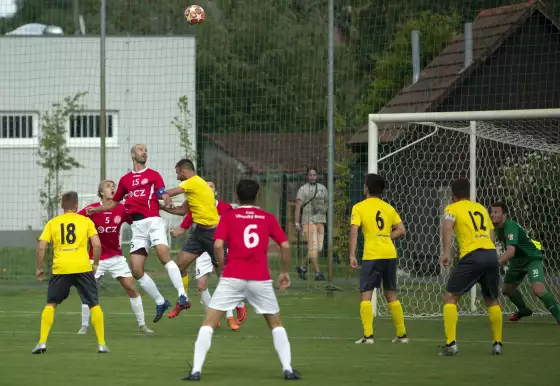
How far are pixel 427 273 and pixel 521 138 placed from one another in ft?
8.67

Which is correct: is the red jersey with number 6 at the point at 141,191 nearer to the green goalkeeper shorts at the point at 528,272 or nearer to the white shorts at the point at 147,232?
the white shorts at the point at 147,232

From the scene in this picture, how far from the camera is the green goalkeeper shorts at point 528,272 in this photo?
14.7 m

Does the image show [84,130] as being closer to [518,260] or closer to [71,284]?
[518,260]

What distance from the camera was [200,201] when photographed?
14.7m

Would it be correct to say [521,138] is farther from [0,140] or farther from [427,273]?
[0,140]

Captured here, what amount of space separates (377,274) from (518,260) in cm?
307

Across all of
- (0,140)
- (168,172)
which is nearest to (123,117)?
(168,172)

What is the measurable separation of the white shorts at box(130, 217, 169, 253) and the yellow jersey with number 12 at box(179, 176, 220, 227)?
475 mm

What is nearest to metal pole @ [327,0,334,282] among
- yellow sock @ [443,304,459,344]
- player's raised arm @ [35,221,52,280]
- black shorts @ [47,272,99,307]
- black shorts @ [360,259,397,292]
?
black shorts @ [360,259,397,292]

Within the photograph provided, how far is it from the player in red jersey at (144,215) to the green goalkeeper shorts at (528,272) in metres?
4.22

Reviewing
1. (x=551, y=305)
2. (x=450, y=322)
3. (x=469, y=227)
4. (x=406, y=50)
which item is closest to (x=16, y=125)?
(x=406, y=50)

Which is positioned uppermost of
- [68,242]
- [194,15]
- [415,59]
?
[194,15]

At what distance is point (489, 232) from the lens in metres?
11.8

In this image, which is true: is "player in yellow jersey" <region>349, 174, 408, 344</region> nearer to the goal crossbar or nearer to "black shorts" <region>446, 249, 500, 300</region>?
"black shorts" <region>446, 249, 500, 300</region>
